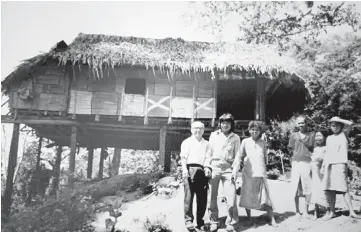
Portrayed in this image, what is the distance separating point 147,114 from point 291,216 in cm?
521

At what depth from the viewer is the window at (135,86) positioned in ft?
31.7

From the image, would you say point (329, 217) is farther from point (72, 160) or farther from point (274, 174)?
point (72, 160)

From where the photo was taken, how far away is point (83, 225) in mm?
5293

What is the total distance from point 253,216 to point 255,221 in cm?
17

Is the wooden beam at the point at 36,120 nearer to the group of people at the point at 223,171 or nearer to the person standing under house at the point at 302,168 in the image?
the group of people at the point at 223,171

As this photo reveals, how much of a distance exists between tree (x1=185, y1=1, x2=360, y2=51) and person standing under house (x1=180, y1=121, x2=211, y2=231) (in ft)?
14.4

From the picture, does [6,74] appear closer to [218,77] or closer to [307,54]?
[218,77]

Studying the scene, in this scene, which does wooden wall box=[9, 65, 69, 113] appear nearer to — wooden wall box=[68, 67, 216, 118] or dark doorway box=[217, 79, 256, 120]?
wooden wall box=[68, 67, 216, 118]

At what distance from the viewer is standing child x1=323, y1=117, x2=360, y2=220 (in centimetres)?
439

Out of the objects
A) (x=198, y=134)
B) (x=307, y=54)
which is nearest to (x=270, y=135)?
(x=307, y=54)

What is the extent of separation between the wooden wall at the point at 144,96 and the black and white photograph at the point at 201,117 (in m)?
0.03

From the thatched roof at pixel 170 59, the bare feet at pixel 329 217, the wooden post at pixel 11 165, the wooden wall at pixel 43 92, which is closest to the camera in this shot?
the bare feet at pixel 329 217

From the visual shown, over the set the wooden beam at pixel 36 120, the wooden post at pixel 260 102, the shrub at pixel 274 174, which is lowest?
the shrub at pixel 274 174

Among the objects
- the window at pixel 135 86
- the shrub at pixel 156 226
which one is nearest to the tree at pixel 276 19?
the window at pixel 135 86
